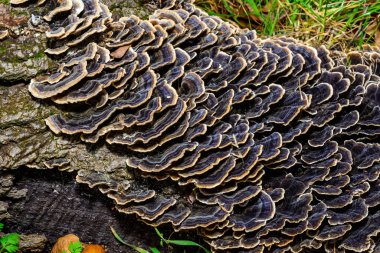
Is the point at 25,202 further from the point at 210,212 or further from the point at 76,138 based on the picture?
the point at 210,212

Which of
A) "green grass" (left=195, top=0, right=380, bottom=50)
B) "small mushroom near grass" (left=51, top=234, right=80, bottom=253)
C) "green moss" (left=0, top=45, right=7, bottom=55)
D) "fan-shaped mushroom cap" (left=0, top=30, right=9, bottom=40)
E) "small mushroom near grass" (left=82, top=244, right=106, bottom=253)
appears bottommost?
"small mushroom near grass" (left=82, top=244, right=106, bottom=253)

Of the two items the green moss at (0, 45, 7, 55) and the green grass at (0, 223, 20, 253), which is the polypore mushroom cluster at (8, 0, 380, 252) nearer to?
the green moss at (0, 45, 7, 55)

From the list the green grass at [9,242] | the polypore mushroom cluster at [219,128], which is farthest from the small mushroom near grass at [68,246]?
the polypore mushroom cluster at [219,128]

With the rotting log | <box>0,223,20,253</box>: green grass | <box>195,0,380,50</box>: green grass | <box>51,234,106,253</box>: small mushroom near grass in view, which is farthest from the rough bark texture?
<box>195,0,380,50</box>: green grass

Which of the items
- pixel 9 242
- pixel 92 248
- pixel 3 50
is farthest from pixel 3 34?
pixel 92 248

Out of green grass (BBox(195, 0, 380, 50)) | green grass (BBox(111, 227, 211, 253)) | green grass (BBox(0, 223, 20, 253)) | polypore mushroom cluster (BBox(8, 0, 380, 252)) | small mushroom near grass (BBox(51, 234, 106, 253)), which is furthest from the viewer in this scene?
green grass (BBox(195, 0, 380, 50))

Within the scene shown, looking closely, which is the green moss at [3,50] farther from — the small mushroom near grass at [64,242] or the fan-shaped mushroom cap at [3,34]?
the small mushroom near grass at [64,242]

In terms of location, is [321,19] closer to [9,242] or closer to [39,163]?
[39,163]
